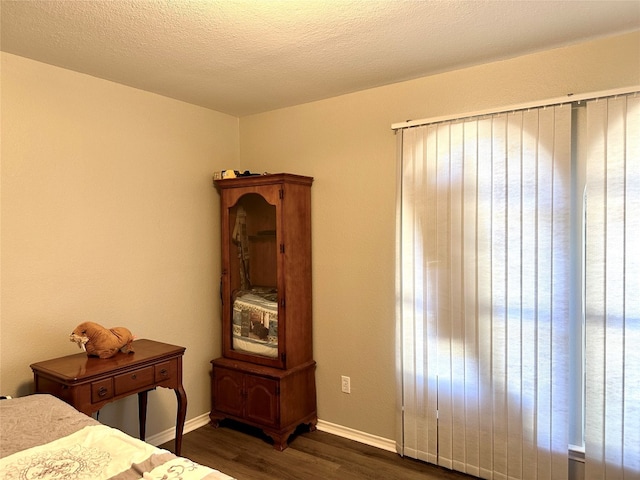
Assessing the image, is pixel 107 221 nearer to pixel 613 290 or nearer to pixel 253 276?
pixel 253 276

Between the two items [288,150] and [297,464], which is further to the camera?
[288,150]

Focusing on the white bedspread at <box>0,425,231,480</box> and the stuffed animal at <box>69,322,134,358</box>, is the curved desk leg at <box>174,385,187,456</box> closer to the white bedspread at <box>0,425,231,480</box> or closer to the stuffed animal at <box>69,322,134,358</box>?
the stuffed animal at <box>69,322,134,358</box>

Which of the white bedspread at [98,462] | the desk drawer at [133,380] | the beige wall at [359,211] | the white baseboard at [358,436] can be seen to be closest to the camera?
→ the white bedspread at [98,462]

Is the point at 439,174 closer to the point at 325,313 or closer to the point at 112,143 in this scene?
the point at 325,313

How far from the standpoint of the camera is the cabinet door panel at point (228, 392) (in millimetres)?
3240

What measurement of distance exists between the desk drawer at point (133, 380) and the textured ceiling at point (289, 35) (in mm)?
1715

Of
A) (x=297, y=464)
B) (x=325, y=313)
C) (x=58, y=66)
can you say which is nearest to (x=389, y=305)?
(x=325, y=313)

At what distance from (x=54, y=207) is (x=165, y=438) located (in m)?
1.73

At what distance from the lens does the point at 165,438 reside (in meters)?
3.15

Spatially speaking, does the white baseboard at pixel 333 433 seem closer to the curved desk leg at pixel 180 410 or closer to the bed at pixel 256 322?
the curved desk leg at pixel 180 410

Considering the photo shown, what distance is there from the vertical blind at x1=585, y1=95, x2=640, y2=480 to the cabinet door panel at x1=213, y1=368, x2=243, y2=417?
7.12 feet

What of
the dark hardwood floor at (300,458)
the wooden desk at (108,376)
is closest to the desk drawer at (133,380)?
the wooden desk at (108,376)

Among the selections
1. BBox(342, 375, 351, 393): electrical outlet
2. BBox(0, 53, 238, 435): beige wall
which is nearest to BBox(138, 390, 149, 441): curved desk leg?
BBox(0, 53, 238, 435): beige wall

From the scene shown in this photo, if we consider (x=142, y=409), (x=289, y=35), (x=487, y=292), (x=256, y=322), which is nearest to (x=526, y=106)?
(x=487, y=292)
